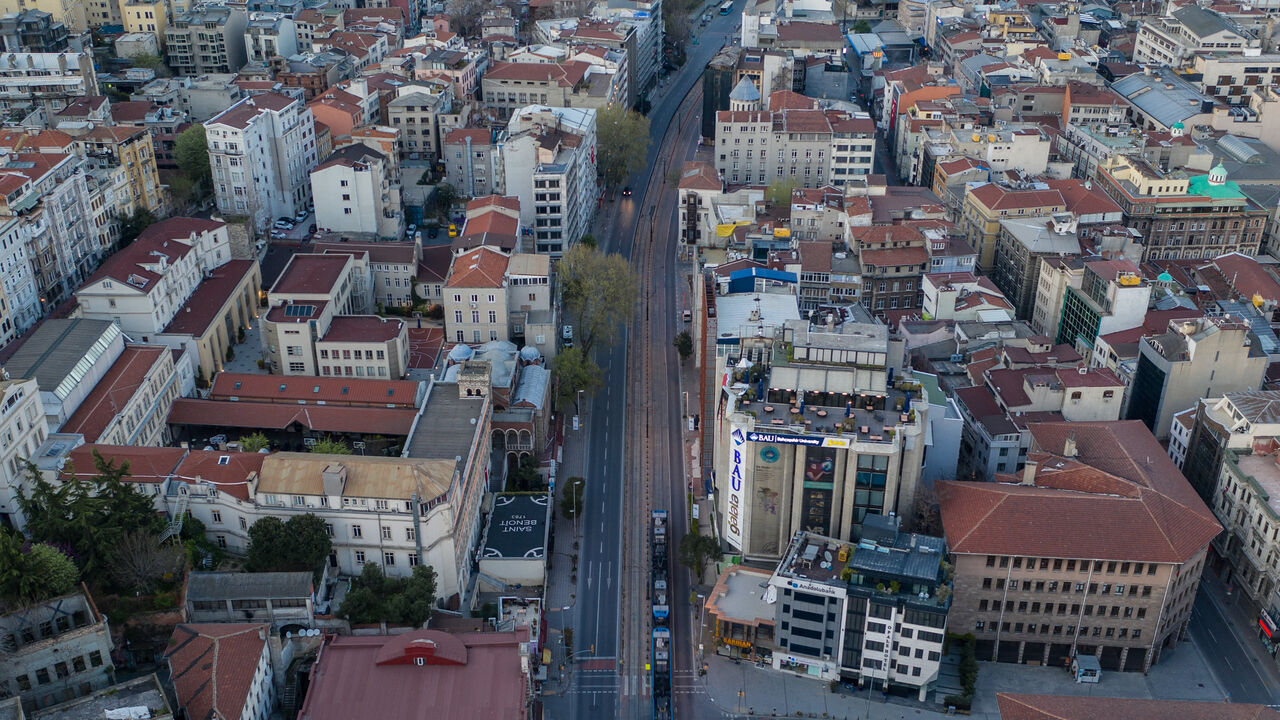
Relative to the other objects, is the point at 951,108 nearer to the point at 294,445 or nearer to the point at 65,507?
the point at 294,445

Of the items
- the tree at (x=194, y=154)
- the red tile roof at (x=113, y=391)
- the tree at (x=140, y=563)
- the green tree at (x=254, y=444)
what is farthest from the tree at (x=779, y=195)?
the tree at (x=140, y=563)

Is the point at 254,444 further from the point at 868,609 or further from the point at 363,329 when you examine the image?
the point at 868,609

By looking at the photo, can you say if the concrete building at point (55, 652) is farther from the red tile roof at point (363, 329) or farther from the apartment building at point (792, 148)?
the apartment building at point (792, 148)

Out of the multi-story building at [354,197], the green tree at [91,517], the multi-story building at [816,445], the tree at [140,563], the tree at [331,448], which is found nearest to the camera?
the tree at [140,563]

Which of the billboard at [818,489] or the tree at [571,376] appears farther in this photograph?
the tree at [571,376]

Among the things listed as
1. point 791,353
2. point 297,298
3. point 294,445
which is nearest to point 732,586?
point 791,353

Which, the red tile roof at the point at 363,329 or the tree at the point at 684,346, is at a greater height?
the red tile roof at the point at 363,329
